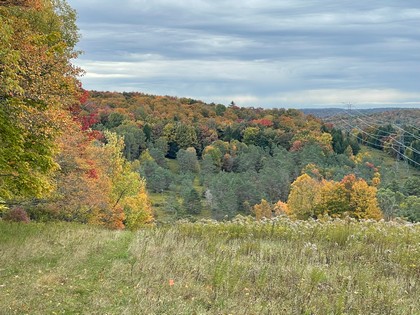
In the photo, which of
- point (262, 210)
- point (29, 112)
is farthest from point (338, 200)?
point (29, 112)

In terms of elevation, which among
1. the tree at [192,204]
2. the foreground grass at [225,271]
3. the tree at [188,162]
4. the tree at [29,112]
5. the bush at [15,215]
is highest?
the tree at [29,112]

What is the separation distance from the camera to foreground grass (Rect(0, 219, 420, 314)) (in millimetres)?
8039

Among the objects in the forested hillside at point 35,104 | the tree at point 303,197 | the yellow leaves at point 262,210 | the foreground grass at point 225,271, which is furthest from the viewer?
the yellow leaves at point 262,210

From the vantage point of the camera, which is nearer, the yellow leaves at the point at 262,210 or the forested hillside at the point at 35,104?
the forested hillside at the point at 35,104

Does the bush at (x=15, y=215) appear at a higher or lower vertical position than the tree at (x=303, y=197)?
higher

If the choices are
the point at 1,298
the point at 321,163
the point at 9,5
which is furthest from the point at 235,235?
the point at 321,163

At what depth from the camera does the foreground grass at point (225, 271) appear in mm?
8039

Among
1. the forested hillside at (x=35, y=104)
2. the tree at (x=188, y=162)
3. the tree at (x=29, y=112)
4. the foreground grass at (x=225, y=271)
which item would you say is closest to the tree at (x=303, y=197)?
the forested hillside at (x=35, y=104)

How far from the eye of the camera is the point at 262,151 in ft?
567

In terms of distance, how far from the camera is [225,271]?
975cm

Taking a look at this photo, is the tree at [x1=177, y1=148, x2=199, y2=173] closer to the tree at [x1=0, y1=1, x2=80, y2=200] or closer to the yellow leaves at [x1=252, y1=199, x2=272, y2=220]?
the yellow leaves at [x1=252, y1=199, x2=272, y2=220]

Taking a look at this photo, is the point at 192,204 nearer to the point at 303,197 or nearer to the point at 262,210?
the point at 262,210

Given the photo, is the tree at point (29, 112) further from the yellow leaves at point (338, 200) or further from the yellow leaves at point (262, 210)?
the yellow leaves at point (262, 210)

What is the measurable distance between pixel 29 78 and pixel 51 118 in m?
1.37
